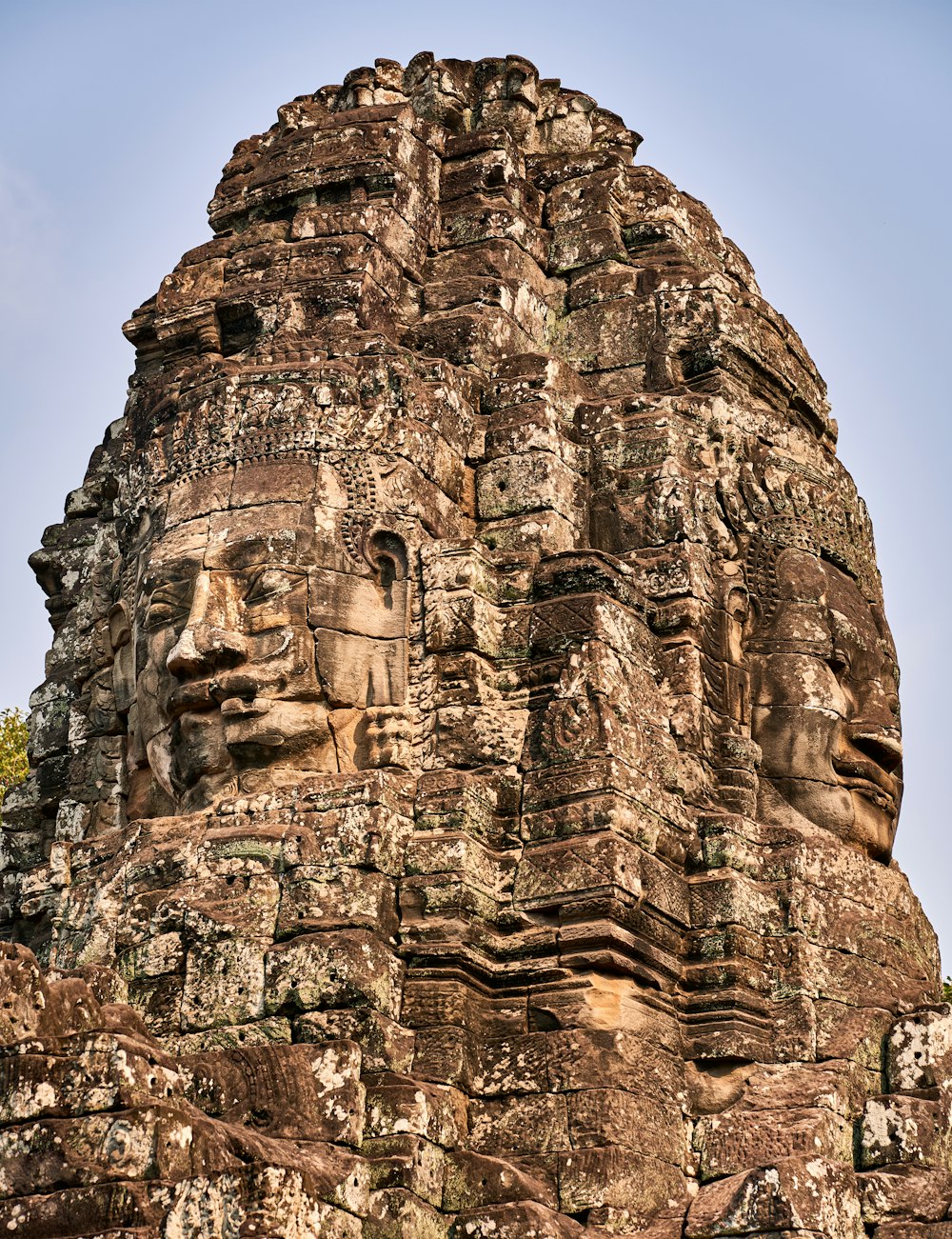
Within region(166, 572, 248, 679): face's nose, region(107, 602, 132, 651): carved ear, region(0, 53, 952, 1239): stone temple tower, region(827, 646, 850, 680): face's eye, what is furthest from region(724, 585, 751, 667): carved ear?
region(107, 602, 132, 651): carved ear

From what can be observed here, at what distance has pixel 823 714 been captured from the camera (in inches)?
570

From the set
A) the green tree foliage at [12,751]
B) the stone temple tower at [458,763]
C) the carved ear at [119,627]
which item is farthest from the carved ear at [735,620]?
the green tree foliage at [12,751]

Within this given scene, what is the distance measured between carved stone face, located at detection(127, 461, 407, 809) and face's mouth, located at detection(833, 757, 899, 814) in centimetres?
320

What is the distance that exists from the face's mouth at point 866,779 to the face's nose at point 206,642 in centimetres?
421

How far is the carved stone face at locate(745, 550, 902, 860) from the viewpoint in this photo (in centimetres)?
1443

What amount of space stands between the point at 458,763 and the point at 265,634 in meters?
1.50

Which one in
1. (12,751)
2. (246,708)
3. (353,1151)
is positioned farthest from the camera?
(12,751)

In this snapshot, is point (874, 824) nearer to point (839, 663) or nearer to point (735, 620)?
point (839, 663)

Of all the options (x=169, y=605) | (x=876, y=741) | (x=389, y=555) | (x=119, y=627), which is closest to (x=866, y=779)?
(x=876, y=741)

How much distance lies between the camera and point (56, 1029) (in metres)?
10.6

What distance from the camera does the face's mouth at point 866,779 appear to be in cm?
1460

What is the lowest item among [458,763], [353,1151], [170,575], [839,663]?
[353,1151]

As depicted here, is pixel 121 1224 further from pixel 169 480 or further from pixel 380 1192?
pixel 169 480

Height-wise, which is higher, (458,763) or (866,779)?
(866,779)
